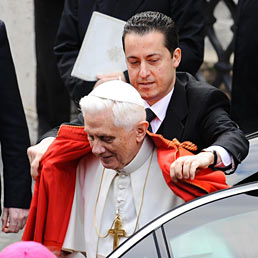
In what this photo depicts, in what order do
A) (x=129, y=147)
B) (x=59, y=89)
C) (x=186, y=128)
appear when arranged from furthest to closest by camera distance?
(x=59, y=89), (x=186, y=128), (x=129, y=147)

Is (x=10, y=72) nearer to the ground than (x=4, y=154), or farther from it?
farther from it

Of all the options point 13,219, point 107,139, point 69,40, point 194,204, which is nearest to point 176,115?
point 107,139

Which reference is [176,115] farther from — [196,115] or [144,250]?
[144,250]

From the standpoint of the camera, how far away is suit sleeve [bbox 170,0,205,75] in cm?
436

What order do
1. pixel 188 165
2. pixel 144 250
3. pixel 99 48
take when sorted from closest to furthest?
pixel 144 250, pixel 188 165, pixel 99 48

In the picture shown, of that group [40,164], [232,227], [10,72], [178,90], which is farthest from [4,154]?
[232,227]

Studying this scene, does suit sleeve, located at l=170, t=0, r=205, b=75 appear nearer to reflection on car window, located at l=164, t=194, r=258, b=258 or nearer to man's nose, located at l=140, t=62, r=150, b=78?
man's nose, located at l=140, t=62, r=150, b=78

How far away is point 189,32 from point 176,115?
112 centimetres

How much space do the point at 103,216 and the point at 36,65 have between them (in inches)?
171

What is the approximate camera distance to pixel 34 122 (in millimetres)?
7559

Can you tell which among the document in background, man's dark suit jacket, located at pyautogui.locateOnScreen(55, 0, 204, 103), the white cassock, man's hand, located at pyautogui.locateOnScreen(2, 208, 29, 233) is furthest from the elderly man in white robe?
man's dark suit jacket, located at pyautogui.locateOnScreen(55, 0, 204, 103)

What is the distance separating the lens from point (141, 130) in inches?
122

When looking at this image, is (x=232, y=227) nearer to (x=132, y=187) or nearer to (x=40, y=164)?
(x=132, y=187)

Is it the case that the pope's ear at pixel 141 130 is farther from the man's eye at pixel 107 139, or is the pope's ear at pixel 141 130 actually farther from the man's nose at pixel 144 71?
the man's nose at pixel 144 71
